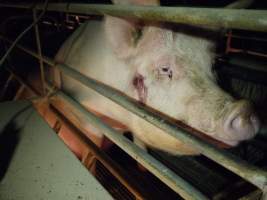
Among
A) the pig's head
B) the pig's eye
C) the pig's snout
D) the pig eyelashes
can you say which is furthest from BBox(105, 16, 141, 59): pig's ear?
the pig's snout

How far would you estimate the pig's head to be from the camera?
1.71 metres

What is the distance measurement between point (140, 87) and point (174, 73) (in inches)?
12.9

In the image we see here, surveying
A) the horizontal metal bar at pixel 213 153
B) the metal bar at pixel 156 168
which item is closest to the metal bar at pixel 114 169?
the metal bar at pixel 156 168

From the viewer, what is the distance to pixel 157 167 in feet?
4.13

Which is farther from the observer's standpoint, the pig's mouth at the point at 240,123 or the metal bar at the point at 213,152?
the pig's mouth at the point at 240,123

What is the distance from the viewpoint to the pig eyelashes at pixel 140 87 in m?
2.14

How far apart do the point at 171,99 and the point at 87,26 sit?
151 centimetres

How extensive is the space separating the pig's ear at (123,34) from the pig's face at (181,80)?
0.18ft

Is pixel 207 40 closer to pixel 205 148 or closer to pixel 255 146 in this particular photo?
pixel 205 148

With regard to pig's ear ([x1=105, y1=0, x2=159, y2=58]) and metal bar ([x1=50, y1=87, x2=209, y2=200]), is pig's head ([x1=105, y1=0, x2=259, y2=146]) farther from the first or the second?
metal bar ([x1=50, y1=87, x2=209, y2=200])

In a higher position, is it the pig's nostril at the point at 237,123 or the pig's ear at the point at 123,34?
the pig's ear at the point at 123,34

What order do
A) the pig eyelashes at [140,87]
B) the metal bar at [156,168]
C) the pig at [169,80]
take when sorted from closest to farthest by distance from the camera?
the metal bar at [156,168] < the pig at [169,80] < the pig eyelashes at [140,87]

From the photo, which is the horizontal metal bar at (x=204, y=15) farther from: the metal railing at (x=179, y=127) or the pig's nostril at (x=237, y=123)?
the pig's nostril at (x=237, y=123)

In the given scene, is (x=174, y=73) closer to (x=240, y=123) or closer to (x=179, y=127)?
(x=240, y=123)
